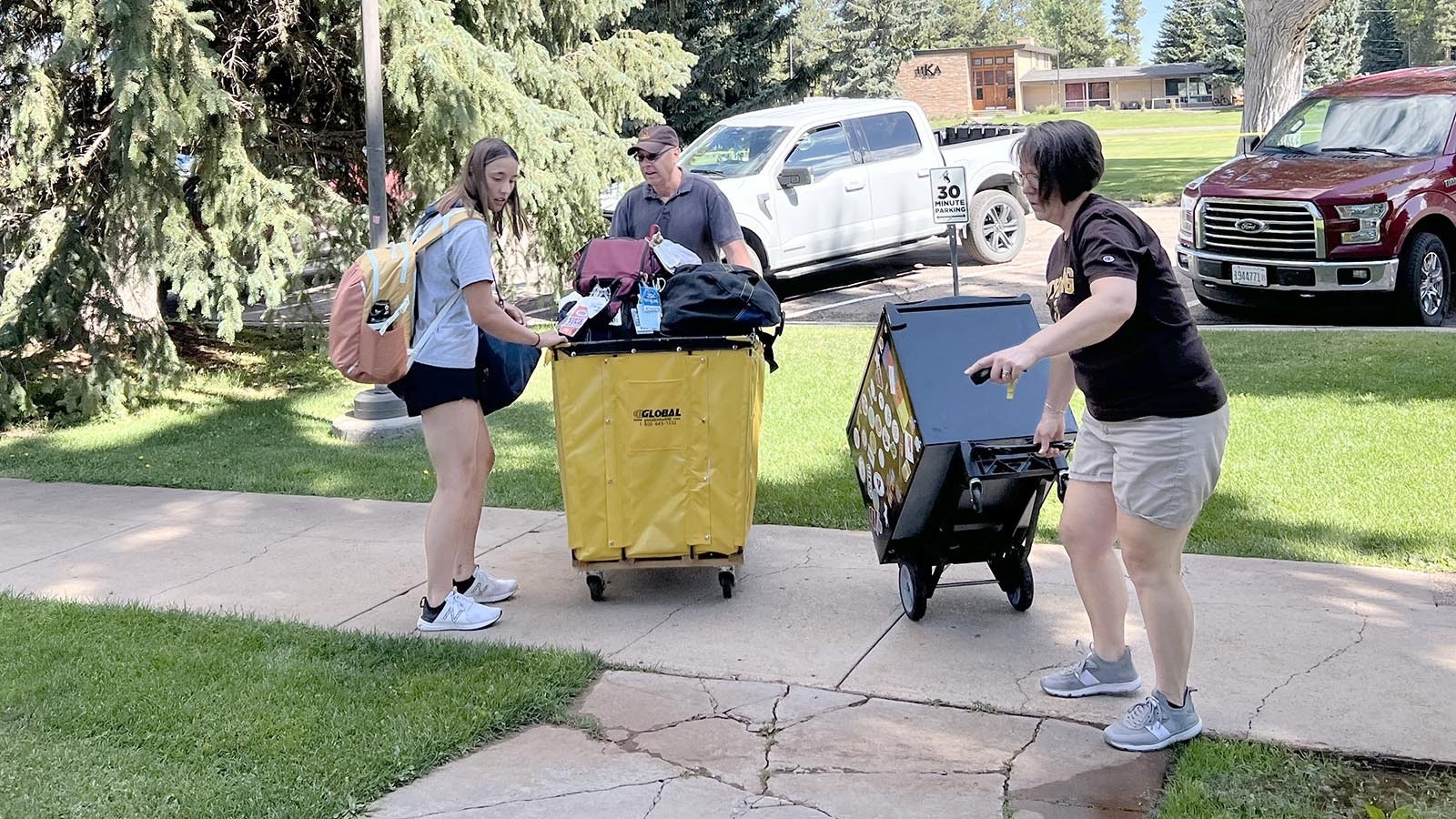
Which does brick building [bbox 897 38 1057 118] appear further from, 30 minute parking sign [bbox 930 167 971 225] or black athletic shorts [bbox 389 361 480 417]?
black athletic shorts [bbox 389 361 480 417]

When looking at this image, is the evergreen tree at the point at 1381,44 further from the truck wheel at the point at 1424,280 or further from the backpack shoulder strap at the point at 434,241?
the backpack shoulder strap at the point at 434,241

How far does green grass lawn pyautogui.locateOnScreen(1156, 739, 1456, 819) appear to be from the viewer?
3.56 metres

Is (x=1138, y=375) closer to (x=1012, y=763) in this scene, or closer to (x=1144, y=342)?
(x=1144, y=342)

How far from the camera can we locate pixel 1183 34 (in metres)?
103

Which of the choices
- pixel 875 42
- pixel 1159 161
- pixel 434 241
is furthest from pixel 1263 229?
pixel 875 42

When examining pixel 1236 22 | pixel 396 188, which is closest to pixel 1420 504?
pixel 396 188

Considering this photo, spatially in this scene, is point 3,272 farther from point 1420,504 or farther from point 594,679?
point 1420,504

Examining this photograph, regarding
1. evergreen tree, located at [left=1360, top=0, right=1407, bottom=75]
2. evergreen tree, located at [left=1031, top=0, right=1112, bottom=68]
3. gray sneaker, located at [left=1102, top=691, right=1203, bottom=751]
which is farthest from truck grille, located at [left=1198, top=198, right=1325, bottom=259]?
evergreen tree, located at [left=1031, top=0, right=1112, bottom=68]

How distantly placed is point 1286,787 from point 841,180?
35.1 feet

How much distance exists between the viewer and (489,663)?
15.7ft

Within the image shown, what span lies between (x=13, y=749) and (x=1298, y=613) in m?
4.30

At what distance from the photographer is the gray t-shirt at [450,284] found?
Answer: 4.85 m

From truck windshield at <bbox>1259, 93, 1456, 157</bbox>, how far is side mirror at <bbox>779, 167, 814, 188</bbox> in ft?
13.7

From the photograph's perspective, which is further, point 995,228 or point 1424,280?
point 995,228
